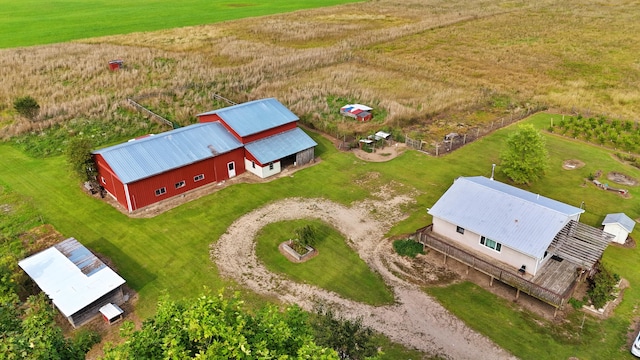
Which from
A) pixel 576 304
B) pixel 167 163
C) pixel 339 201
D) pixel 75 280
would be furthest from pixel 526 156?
pixel 75 280

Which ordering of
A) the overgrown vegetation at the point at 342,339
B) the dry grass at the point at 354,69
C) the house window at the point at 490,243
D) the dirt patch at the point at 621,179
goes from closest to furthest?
the overgrown vegetation at the point at 342,339 < the house window at the point at 490,243 < the dirt patch at the point at 621,179 < the dry grass at the point at 354,69

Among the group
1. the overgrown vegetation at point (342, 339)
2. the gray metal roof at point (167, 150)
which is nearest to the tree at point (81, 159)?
the gray metal roof at point (167, 150)

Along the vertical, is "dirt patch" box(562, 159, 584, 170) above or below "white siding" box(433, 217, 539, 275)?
below

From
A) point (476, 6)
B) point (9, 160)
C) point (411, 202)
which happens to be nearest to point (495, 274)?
point (411, 202)

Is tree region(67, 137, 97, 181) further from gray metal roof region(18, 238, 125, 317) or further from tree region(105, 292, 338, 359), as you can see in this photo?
tree region(105, 292, 338, 359)

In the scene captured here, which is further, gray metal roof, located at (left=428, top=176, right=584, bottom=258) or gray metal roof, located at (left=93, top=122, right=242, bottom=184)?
gray metal roof, located at (left=93, top=122, right=242, bottom=184)

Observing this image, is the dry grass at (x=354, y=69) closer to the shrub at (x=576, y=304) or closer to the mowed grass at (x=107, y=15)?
the mowed grass at (x=107, y=15)

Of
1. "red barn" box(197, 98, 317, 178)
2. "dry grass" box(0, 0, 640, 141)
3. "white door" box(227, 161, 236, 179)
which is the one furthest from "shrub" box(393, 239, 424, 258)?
"dry grass" box(0, 0, 640, 141)

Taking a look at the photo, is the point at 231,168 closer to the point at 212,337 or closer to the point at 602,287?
the point at 212,337
